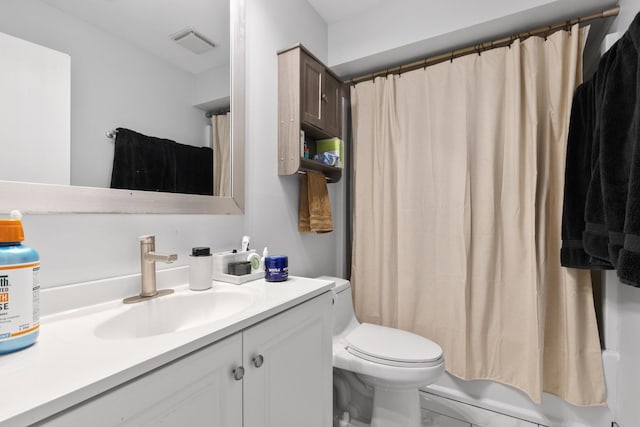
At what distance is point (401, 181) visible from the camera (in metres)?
1.76

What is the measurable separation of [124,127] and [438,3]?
1653 mm

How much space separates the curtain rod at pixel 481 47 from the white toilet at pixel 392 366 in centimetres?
157

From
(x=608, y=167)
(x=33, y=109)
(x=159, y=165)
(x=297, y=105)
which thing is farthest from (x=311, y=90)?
(x=608, y=167)

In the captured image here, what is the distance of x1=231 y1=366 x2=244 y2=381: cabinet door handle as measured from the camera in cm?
63

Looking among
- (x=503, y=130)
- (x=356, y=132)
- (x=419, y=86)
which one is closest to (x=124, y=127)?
(x=356, y=132)

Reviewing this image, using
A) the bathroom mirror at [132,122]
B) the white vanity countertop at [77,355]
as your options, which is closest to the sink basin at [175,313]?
the white vanity countertop at [77,355]

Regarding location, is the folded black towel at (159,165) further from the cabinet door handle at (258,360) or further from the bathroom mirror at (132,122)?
the cabinet door handle at (258,360)

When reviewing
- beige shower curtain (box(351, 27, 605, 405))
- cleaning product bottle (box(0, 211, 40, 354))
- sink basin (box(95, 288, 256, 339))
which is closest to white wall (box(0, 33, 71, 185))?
cleaning product bottle (box(0, 211, 40, 354))

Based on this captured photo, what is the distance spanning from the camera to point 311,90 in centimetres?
147

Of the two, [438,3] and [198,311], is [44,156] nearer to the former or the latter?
[198,311]

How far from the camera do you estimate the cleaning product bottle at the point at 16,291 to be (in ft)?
1.56

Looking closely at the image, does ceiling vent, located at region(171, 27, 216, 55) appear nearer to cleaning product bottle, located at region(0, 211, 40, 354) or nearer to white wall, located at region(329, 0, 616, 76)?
cleaning product bottle, located at region(0, 211, 40, 354)

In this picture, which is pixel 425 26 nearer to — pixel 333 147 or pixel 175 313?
pixel 333 147

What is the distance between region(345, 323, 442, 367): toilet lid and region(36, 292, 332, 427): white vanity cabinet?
0.33 metres
